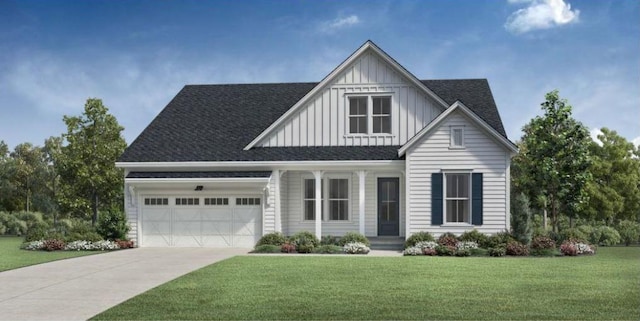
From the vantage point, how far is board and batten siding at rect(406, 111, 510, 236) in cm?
2270

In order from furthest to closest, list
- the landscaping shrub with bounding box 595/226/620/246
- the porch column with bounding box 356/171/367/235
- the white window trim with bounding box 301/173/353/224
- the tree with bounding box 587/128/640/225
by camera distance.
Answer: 1. the tree with bounding box 587/128/640/225
2. the landscaping shrub with bounding box 595/226/620/246
3. the white window trim with bounding box 301/173/353/224
4. the porch column with bounding box 356/171/367/235

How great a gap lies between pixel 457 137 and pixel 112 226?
1373 centimetres

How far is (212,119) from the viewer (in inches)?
1101

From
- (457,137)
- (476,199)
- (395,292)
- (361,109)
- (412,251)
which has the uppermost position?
(361,109)

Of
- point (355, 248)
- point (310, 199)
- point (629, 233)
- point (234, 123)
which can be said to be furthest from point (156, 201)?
point (629, 233)

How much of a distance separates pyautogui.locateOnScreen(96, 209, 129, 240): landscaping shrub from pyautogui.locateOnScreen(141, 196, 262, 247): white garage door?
3.18 feet

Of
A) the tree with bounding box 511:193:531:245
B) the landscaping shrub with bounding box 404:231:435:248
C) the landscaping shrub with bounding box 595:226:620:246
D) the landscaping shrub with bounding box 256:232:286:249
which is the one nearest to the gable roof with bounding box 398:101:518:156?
the tree with bounding box 511:193:531:245

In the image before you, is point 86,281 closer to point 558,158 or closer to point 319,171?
point 319,171

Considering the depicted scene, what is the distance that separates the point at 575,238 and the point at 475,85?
9.11 meters

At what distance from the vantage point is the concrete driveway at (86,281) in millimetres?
10961

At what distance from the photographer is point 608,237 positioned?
88.5 ft

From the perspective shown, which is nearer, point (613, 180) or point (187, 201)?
point (187, 201)

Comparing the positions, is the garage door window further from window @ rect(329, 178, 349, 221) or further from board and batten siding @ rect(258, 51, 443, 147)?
window @ rect(329, 178, 349, 221)

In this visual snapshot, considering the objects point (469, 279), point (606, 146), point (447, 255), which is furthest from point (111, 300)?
point (606, 146)
